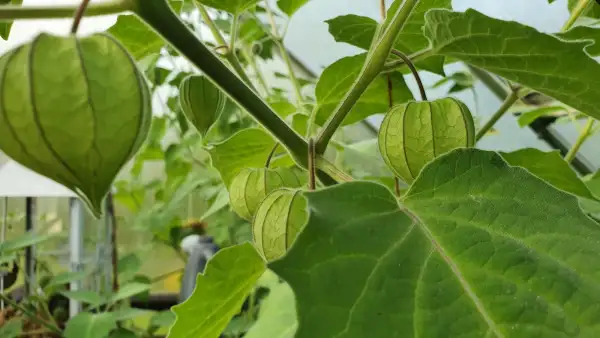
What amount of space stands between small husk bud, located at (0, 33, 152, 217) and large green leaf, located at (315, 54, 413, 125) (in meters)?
0.29

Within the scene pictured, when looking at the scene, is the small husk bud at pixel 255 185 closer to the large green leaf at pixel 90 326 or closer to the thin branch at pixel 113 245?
the large green leaf at pixel 90 326

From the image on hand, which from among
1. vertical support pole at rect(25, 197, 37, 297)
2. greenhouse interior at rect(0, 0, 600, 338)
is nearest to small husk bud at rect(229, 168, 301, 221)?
greenhouse interior at rect(0, 0, 600, 338)

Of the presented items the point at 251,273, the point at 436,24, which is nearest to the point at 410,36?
the point at 436,24

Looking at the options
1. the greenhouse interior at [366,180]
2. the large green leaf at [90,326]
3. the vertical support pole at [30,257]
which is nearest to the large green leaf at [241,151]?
the greenhouse interior at [366,180]

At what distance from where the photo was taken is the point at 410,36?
0.63m

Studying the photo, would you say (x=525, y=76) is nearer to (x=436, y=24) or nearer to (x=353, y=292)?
(x=436, y=24)

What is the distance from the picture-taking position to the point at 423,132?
1.60 feet

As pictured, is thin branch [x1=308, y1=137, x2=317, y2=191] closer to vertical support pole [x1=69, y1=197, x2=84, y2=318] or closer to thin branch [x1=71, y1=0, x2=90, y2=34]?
thin branch [x1=71, y1=0, x2=90, y2=34]

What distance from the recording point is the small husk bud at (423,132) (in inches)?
19.2

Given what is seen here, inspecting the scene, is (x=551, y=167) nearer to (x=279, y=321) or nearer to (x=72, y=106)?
(x=279, y=321)

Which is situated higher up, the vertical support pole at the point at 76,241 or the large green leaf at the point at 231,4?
the large green leaf at the point at 231,4

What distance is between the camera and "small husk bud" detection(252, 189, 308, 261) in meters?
0.43

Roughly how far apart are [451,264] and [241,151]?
1.22 feet

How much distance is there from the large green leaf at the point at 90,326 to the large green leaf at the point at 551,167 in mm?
947
